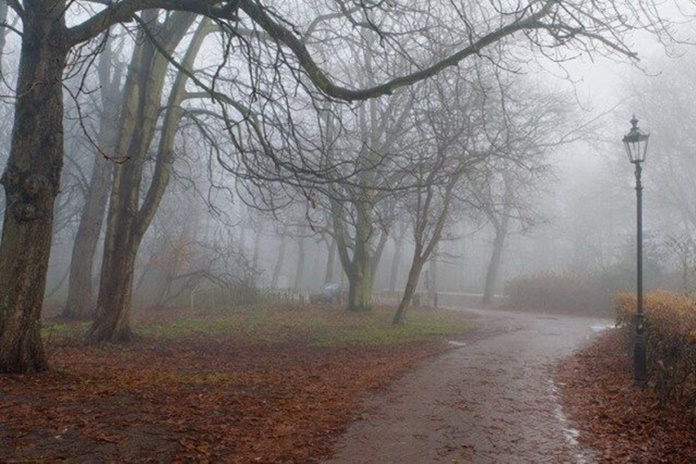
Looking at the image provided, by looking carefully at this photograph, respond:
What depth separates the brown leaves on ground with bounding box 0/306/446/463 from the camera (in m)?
5.53

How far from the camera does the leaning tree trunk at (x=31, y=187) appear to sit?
24.8 feet

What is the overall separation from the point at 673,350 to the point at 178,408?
6482 millimetres

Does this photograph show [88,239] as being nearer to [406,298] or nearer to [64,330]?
[64,330]

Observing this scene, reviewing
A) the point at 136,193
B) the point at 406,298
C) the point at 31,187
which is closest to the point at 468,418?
the point at 31,187

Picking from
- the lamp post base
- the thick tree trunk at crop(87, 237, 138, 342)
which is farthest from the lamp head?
the thick tree trunk at crop(87, 237, 138, 342)

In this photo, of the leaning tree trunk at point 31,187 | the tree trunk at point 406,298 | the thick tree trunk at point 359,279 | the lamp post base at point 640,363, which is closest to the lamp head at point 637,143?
the lamp post base at point 640,363

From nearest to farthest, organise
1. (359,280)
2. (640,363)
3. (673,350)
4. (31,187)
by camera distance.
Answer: (31,187) < (673,350) < (640,363) < (359,280)

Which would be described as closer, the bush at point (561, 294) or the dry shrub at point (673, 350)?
the dry shrub at point (673, 350)

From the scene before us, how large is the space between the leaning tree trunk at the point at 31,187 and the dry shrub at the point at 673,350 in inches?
322

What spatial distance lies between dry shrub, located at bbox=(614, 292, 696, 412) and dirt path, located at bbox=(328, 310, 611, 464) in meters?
1.48

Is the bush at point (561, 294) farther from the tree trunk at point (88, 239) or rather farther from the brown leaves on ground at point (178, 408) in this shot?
the tree trunk at point (88, 239)

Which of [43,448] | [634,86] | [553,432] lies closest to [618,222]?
[634,86]

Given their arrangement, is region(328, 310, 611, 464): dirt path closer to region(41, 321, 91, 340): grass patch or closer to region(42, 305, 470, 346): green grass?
region(42, 305, 470, 346): green grass

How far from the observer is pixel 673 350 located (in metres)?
8.16
